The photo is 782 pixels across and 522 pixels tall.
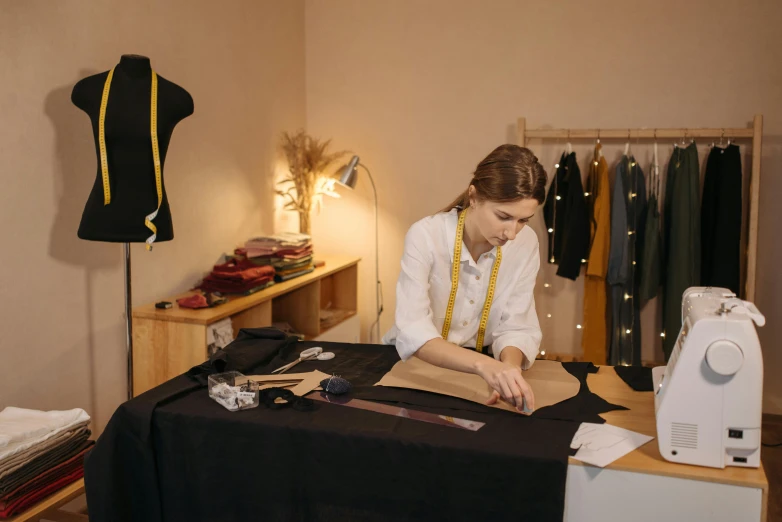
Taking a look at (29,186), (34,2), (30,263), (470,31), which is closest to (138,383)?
(30,263)

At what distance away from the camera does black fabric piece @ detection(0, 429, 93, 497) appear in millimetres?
1910

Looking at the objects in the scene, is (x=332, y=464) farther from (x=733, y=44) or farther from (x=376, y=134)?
(x=733, y=44)

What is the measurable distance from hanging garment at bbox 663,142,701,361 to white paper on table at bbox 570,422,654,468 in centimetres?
242

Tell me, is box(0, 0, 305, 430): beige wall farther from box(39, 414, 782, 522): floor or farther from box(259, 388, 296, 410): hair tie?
box(259, 388, 296, 410): hair tie

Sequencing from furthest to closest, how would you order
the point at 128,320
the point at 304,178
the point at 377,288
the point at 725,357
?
the point at 377,288 → the point at 304,178 → the point at 128,320 → the point at 725,357

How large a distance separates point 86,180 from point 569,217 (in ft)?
8.43

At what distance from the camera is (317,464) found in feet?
5.14

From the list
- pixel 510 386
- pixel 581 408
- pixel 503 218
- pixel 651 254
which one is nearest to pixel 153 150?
pixel 503 218

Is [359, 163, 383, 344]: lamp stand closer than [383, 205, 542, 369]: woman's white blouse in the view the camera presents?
No

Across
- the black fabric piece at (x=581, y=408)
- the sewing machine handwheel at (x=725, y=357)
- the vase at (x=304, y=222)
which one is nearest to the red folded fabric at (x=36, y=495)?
the black fabric piece at (x=581, y=408)

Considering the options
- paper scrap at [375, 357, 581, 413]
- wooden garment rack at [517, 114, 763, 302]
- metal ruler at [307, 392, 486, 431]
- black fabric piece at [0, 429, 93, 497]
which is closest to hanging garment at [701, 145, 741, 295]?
wooden garment rack at [517, 114, 763, 302]

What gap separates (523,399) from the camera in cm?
161

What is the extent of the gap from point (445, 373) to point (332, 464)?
1.58ft

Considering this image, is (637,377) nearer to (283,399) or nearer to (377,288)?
(283,399)
